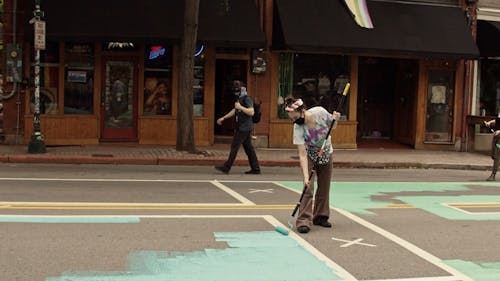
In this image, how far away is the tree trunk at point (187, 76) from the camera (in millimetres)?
14484

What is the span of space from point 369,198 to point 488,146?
1046 centimetres

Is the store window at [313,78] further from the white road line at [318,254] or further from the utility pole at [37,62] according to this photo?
the white road line at [318,254]

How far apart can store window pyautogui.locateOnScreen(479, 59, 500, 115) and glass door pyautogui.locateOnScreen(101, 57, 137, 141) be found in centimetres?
1088

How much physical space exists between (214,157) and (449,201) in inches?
247

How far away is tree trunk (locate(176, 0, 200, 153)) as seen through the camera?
14.5m

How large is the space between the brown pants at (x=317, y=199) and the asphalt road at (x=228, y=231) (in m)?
0.22

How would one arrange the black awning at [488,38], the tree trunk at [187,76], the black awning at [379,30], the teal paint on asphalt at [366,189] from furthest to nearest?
the black awning at [488,38] < the black awning at [379,30] < the tree trunk at [187,76] < the teal paint on asphalt at [366,189]

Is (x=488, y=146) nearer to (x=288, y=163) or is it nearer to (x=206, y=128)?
(x=288, y=163)

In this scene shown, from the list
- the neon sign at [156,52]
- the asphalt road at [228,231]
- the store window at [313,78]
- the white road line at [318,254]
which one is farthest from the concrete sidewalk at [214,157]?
the white road line at [318,254]

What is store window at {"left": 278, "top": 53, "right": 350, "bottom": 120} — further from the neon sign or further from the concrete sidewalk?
the neon sign

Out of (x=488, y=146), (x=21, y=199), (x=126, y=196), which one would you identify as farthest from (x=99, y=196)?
(x=488, y=146)

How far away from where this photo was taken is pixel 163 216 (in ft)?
25.9

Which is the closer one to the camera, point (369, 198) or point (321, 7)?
point (369, 198)

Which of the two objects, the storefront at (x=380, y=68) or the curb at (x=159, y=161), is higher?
the storefront at (x=380, y=68)
